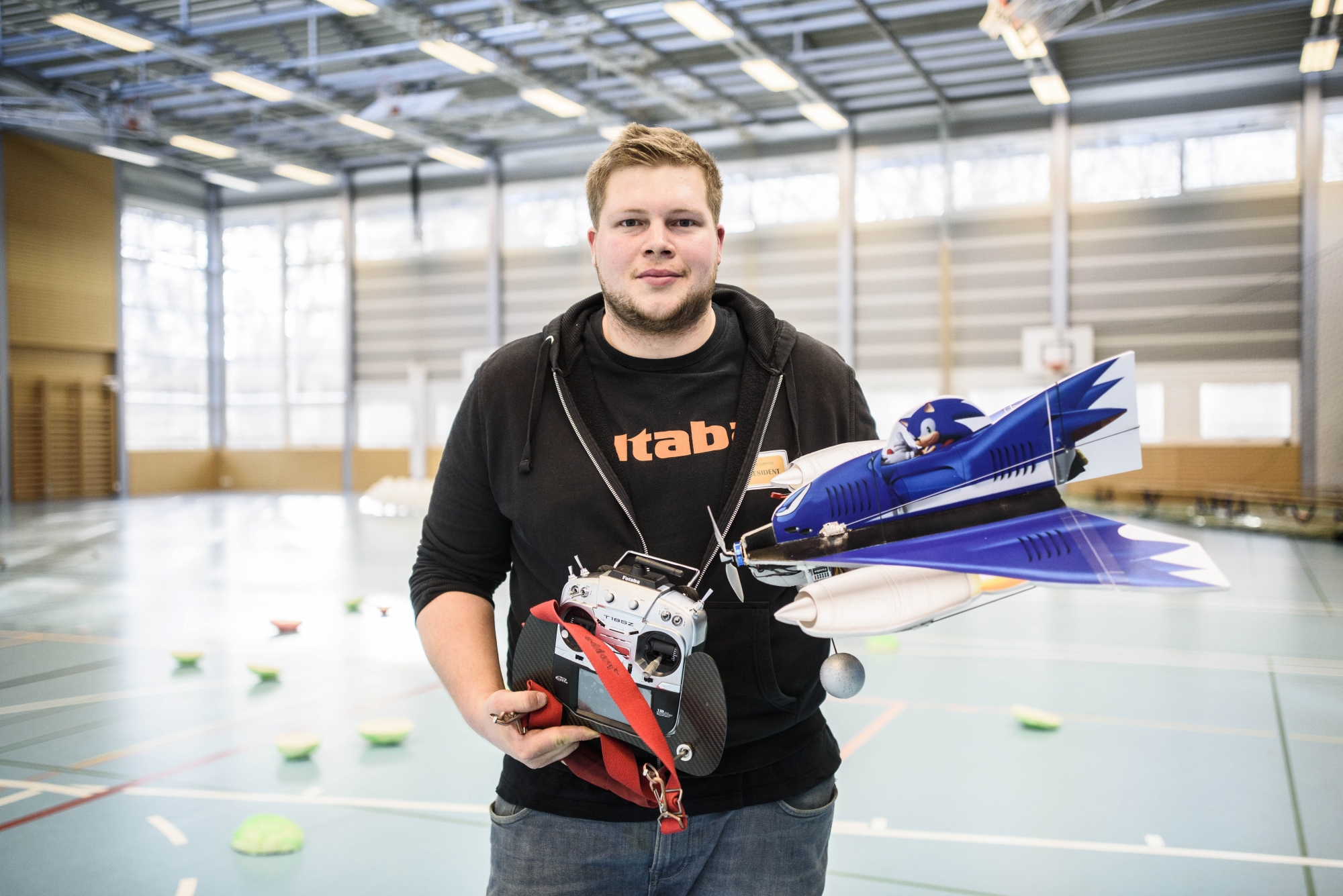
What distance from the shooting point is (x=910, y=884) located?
4.18m

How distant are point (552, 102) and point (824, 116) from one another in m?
6.23

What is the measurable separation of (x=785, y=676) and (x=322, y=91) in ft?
78.7

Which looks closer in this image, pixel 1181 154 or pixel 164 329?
pixel 1181 154

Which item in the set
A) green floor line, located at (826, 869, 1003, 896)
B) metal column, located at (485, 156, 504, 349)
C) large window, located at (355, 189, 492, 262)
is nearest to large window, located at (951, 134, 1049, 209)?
large window, located at (355, 189, 492, 262)

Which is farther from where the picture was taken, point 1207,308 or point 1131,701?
point 1207,308

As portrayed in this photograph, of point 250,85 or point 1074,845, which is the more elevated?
point 250,85

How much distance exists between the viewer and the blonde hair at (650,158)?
1852mm

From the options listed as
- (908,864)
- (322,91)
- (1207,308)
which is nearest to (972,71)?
(1207,308)

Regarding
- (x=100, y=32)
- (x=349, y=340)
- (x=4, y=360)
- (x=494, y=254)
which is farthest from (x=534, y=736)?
(x=349, y=340)

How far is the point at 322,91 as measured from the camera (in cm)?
2286

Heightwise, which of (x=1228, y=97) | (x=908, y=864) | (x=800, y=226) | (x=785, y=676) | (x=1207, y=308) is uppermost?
(x=1228, y=97)

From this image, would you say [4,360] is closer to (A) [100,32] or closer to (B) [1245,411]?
(A) [100,32]

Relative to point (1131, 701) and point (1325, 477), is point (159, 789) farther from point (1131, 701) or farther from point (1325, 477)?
point (1325, 477)

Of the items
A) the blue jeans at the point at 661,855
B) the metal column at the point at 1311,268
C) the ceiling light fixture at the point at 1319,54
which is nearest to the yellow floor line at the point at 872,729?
the blue jeans at the point at 661,855
